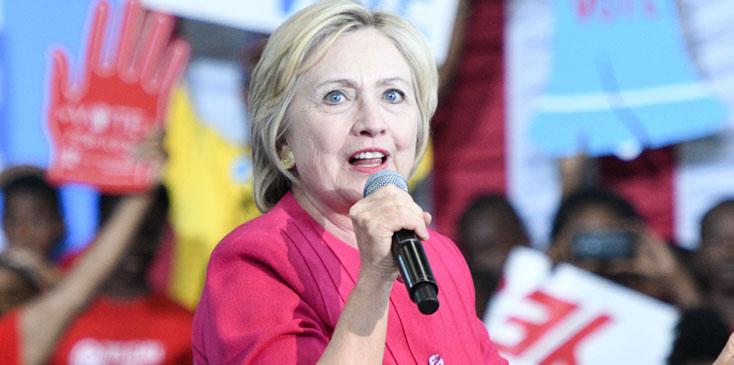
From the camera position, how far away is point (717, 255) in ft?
15.1

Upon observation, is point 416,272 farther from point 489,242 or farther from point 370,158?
point 489,242

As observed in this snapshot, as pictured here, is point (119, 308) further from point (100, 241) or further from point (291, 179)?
point (291, 179)

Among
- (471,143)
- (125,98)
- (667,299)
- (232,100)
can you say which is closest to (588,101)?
(471,143)

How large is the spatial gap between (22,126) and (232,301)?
111 inches

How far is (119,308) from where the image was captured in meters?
4.41

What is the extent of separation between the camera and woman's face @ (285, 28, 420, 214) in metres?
1.71

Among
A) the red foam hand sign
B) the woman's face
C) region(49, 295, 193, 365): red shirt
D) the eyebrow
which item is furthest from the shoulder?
region(49, 295, 193, 365): red shirt

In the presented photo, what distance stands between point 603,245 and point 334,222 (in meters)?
3.16

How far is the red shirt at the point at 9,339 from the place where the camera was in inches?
164

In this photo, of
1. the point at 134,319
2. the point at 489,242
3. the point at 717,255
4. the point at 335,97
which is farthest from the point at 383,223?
the point at 717,255

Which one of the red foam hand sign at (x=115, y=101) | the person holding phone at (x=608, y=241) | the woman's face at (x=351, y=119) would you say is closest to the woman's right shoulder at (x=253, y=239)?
the woman's face at (x=351, y=119)

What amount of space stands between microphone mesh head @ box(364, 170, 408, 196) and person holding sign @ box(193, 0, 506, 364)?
0.04 metres

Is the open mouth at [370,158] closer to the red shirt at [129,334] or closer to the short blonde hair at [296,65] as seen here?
the short blonde hair at [296,65]

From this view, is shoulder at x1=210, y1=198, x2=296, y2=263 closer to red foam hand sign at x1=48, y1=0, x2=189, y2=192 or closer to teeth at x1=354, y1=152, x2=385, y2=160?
teeth at x1=354, y1=152, x2=385, y2=160
